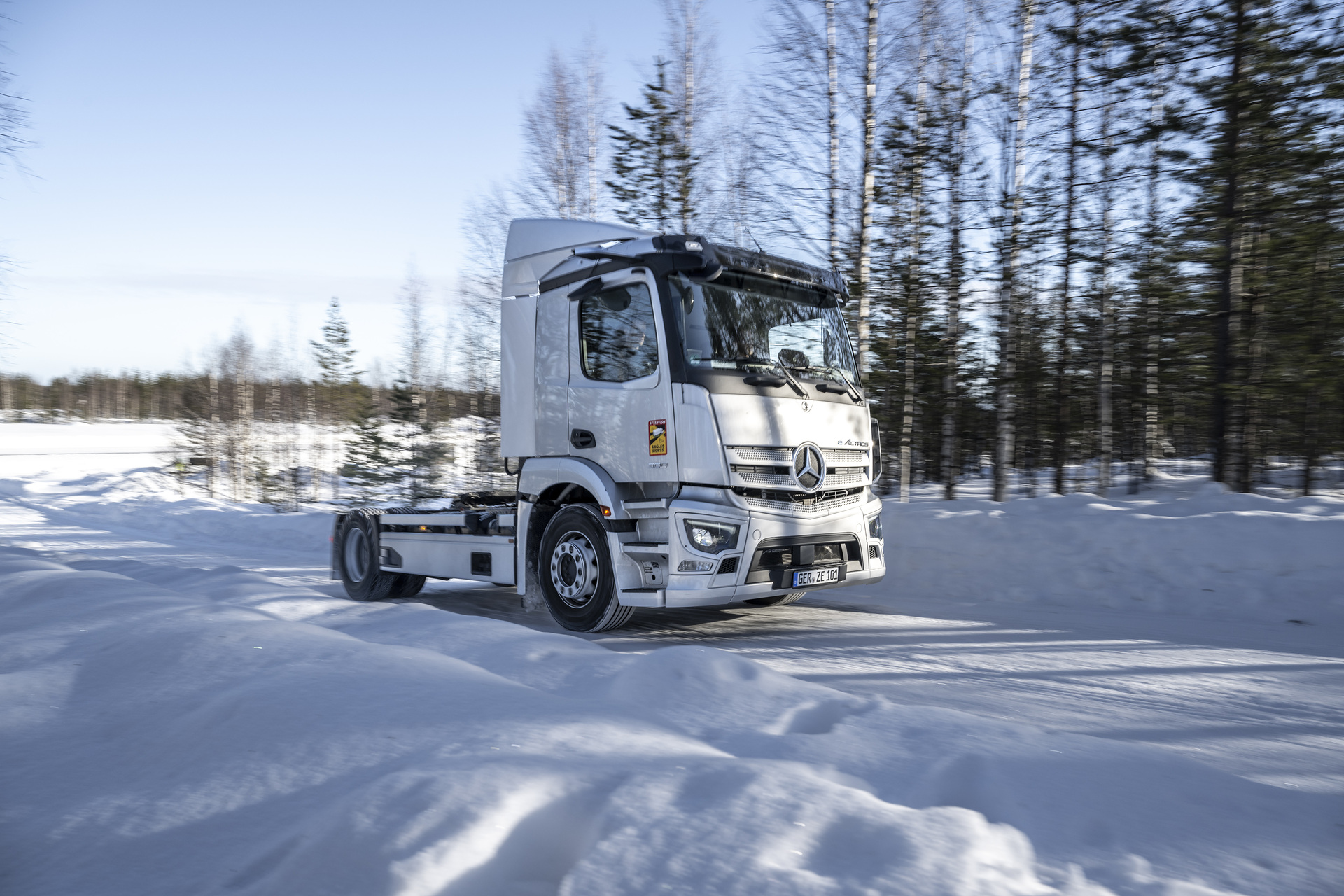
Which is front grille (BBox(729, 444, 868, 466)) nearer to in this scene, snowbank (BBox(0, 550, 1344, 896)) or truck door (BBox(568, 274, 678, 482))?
truck door (BBox(568, 274, 678, 482))

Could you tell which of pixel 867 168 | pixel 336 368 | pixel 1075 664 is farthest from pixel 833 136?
pixel 336 368

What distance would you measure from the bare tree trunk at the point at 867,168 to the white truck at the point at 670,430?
702 cm

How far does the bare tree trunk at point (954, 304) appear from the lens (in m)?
14.8

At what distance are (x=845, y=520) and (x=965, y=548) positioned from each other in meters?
3.20

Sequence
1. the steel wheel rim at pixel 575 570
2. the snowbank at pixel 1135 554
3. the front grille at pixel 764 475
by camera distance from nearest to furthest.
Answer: the front grille at pixel 764 475 → the steel wheel rim at pixel 575 570 → the snowbank at pixel 1135 554

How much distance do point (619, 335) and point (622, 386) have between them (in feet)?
1.32

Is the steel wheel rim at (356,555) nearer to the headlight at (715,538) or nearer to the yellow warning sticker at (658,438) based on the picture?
the yellow warning sticker at (658,438)

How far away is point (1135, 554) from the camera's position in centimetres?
812

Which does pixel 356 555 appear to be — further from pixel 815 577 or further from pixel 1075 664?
pixel 1075 664

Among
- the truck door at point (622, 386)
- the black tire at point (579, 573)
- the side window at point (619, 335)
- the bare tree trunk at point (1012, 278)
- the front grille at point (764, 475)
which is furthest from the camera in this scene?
the bare tree trunk at point (1012, 278)

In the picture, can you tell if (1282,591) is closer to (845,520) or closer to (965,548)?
(965,548)

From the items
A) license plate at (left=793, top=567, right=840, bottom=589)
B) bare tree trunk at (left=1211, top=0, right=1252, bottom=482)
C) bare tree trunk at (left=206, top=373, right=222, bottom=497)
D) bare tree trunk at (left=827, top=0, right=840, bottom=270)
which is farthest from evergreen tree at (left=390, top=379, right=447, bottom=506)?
bare tree trunk at (left=206, top=373, right=222, bottom=497)

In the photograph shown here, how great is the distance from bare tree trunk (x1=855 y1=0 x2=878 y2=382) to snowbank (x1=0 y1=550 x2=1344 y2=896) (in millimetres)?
10906

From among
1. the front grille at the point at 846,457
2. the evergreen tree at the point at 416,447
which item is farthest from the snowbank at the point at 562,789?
the evergreen tree at the point at 416,447
